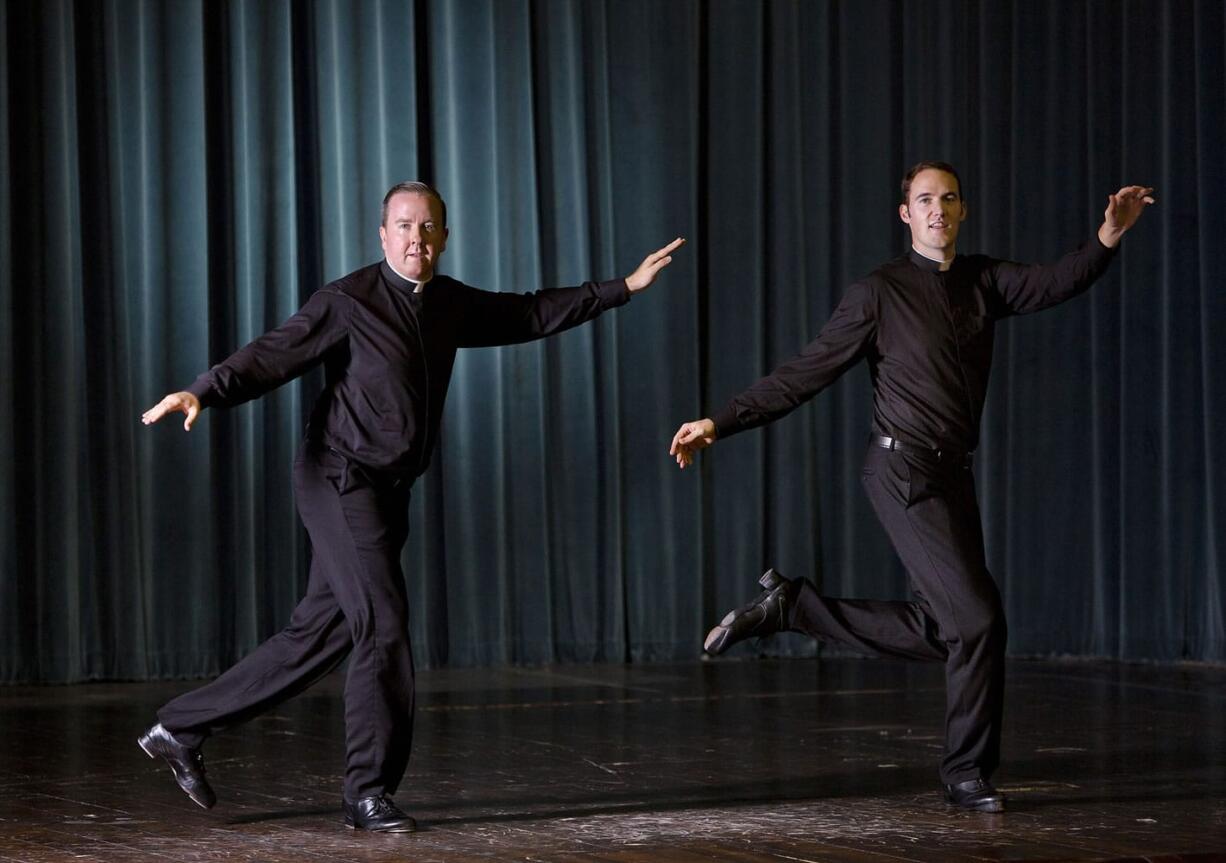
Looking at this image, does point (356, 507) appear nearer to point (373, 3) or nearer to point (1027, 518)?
point (373, 3)

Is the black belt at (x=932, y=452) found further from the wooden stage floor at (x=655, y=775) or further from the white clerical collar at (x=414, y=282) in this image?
the white clerical collar at (x=414, y=282)

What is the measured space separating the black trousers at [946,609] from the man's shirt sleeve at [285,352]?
1.20 metres

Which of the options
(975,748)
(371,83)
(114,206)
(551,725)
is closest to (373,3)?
(371,83)

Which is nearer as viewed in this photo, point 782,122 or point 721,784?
point 721,784

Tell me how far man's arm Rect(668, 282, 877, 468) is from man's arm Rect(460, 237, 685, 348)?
331 millimetres

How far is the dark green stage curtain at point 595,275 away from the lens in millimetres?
6582

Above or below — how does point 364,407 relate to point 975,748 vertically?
above

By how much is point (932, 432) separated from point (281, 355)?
1377mm

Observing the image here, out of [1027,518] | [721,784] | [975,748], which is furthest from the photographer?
[1027,518]

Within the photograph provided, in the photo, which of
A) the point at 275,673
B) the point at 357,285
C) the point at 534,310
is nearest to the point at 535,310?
the point at 534,310

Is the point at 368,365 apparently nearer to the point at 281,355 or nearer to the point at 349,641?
the point at 281,355

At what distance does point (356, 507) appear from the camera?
3518 millimetres

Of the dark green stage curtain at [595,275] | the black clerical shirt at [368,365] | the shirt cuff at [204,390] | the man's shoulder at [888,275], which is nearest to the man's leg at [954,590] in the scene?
the man's shoulder at [888,275]

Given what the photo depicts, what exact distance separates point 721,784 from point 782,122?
4055 millimetres
